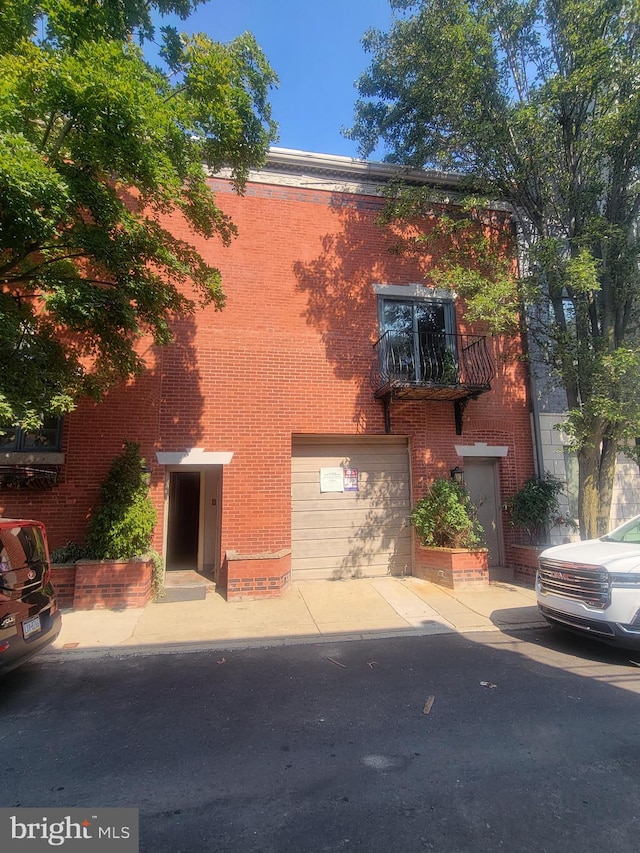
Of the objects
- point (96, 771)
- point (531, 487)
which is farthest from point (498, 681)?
point (531, 487)

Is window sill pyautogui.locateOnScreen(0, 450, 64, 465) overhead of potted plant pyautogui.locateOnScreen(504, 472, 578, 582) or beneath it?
overhead

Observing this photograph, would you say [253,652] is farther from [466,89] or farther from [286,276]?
[466,89]

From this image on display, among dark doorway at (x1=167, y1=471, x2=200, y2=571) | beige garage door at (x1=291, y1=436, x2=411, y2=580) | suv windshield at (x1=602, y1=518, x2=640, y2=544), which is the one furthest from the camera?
dark doorway at (x1=167, y1=471, x2=200, y2=571)

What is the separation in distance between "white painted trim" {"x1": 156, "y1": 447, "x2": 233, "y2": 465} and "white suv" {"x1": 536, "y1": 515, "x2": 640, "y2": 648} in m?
5.64

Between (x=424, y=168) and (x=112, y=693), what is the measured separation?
432 inches

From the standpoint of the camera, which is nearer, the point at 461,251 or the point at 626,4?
the point at 626,4

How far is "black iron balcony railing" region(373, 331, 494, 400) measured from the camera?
8992 millimetres

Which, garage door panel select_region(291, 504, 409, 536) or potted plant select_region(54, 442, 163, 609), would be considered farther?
garage door panel select_region(291, 504, 409, 536)

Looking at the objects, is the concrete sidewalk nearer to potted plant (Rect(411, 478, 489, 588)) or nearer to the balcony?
potted plant (Rect(411, 478, 489, 588))

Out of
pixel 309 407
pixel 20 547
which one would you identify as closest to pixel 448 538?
pixel 309 407

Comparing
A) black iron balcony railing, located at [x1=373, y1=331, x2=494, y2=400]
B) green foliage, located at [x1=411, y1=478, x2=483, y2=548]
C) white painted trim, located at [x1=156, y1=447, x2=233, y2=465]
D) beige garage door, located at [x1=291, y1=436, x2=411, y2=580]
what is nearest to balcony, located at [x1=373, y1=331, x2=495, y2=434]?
black iron balcony railing, located at [x1=373, y1=331, x2=494, y2=400]

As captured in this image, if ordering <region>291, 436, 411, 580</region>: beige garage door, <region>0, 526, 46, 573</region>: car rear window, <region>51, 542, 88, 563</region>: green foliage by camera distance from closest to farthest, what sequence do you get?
<region>0, 526, 46, 573</region>: car rear window → <region>51, 542, 88, 563</region>: green foliage → <region>291, 436, 411, 580</region>: beige garage door

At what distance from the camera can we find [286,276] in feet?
30.9

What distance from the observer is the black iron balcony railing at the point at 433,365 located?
8.99m
